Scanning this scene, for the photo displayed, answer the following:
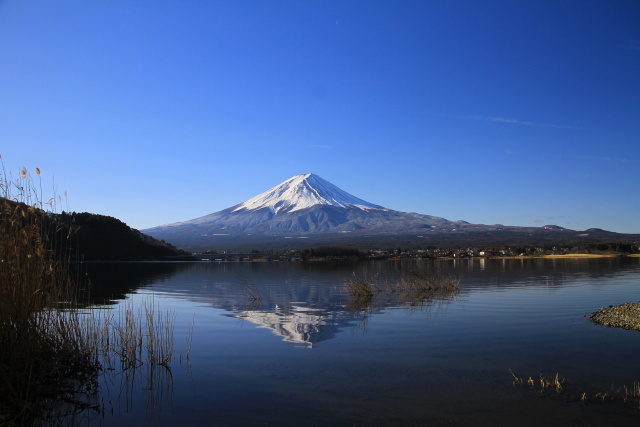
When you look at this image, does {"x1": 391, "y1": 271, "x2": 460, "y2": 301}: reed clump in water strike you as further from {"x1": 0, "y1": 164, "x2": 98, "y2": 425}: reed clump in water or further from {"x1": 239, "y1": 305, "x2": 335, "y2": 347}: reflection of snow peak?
{"x1": 0, "y1": 164, "x2": 98, "y2": 425}: reed clump in water

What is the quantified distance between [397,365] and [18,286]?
6.43 metres

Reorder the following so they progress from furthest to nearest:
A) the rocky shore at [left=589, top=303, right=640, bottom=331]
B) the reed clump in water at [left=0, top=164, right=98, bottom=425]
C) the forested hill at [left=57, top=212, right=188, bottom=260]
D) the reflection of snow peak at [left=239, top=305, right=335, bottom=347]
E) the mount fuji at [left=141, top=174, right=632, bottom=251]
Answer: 1. the mount fuji at [left=141, top=174, right=632, bottom=251]
2. the forested hill at [left=57, top=212, right=188, bottom=260]
3. the rocky shore at [left=589, top=303, right=640, bottom=331]
4. the reflection of snow peak at [left=239, top=305, right=335, bottom=347]
5. the reed clump in water at [left=0, top=164, right=98, bottom=425]

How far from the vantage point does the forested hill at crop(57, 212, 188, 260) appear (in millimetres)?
62094

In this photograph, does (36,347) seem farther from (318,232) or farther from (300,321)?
(318,232)

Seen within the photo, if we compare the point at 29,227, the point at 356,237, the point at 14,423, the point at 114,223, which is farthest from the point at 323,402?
the point at 356,237

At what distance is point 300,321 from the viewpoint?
14234mm

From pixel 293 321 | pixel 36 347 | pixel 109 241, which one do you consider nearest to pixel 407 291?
pixel 293 321

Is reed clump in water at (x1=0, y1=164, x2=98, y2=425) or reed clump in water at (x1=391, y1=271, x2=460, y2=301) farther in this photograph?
reed clump in water at (x1=391, y1=271, x2=460, y2=301)

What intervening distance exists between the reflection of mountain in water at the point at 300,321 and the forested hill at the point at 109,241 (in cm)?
5121

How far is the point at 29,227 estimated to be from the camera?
25.7ft

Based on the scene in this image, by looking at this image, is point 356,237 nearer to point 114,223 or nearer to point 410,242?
point 410,242

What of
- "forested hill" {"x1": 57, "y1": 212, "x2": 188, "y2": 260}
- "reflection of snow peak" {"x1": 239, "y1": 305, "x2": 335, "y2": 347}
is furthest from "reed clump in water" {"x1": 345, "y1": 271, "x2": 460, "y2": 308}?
"forested hill" {"x1": 57, "y1": 212, "x2": 188, "y2": 260}

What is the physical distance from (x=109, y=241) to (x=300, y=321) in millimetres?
59000

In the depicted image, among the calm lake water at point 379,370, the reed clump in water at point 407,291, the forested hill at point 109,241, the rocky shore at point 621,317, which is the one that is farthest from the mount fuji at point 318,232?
the calm lake water at point 379,370
